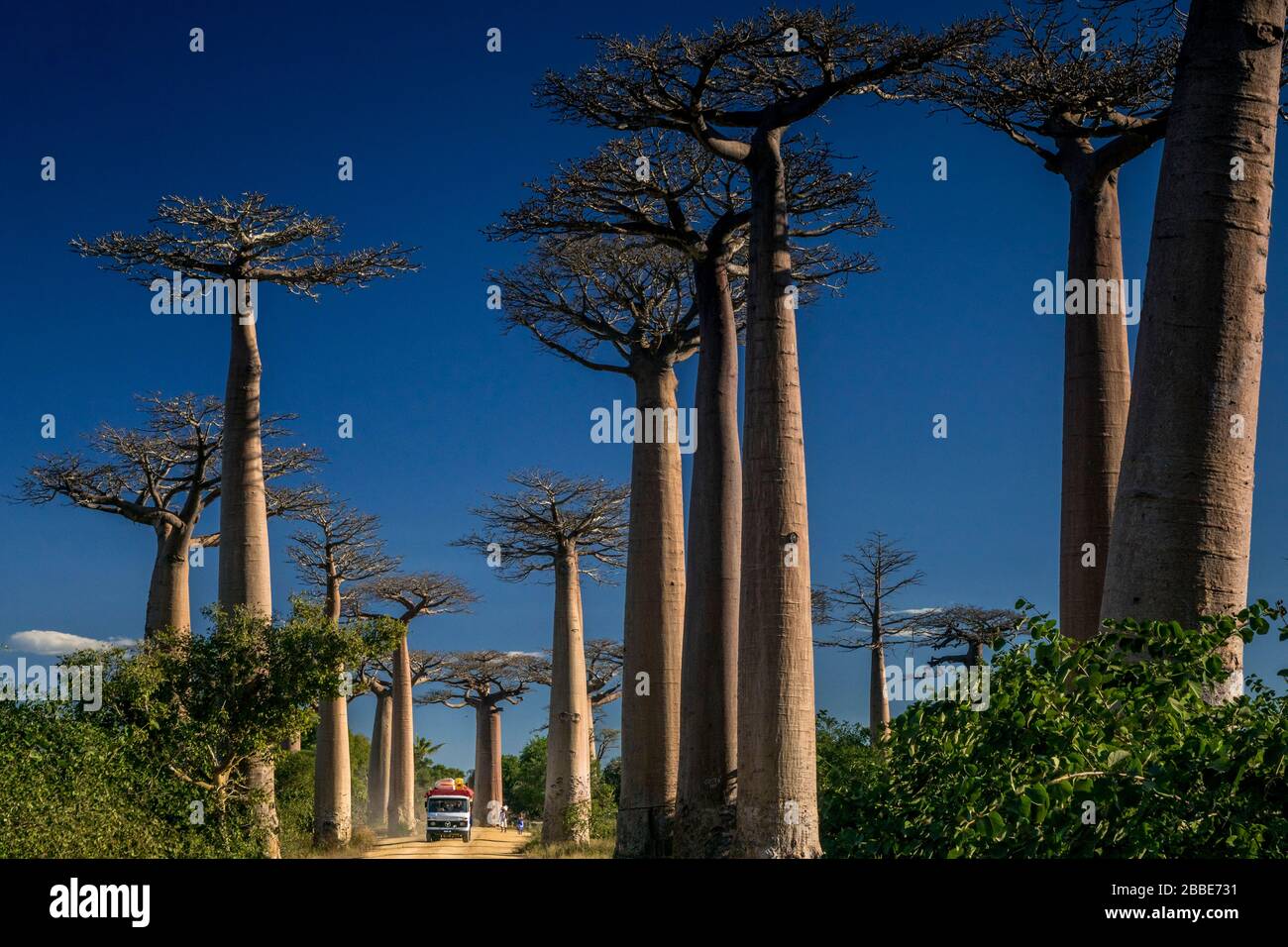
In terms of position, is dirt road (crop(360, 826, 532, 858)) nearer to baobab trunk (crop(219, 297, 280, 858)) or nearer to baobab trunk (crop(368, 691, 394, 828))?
baobab trunk (crop(368, 691, 394, 828))

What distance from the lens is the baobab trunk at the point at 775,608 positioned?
12211 mm

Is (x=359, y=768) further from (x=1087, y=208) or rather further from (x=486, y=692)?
(x=1087, y=208)

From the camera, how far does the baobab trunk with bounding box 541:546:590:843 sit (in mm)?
23625

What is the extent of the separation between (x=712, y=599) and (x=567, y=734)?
9264mm

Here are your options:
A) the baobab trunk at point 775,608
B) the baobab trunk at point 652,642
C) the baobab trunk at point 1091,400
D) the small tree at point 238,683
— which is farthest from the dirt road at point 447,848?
the baobab trunk at point 1091,400

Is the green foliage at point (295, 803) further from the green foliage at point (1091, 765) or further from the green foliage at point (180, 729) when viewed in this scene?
the green foliage at point (1091, 765)

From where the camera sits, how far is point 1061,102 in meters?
13.0

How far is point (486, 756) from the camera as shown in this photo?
129 ft

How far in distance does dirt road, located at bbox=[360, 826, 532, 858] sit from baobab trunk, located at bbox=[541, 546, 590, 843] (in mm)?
1086

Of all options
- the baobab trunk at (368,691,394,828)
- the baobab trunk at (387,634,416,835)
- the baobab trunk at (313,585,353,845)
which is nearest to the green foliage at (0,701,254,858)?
the baobab trunk at (313,585,353,845)
